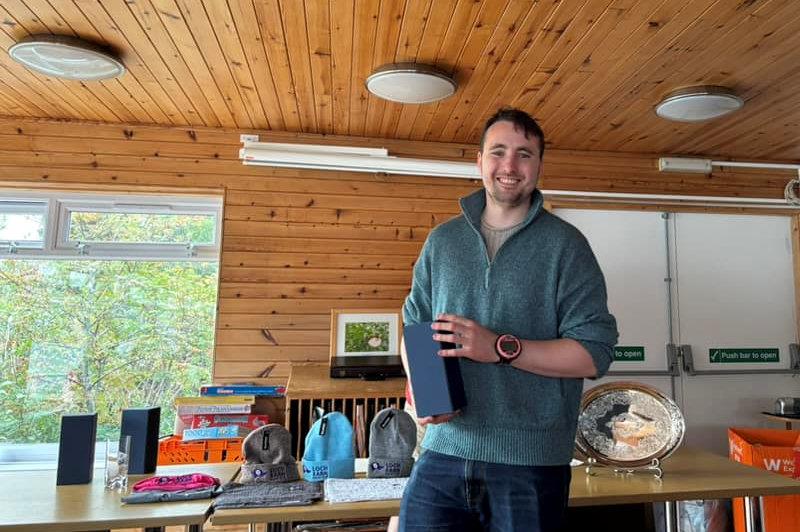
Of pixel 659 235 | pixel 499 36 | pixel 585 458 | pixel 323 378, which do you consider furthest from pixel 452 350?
pixel 659 235

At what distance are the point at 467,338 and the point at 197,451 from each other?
2.25 metres

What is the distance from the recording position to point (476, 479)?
3.40ft

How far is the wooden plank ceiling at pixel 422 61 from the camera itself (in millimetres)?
2068

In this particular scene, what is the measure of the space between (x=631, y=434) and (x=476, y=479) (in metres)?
1.08

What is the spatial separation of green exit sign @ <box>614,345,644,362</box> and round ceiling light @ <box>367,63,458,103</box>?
6.85ft

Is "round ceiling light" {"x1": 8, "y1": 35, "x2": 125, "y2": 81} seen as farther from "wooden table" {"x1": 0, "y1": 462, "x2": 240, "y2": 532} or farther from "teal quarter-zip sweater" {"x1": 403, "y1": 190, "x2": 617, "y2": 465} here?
"teal quarter-zip sweater" {"x1": 403, "y1": 190, "x2": 617, "y2": 465}

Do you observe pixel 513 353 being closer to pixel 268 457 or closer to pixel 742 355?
pixel 268 457

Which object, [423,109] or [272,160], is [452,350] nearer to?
[423,109]

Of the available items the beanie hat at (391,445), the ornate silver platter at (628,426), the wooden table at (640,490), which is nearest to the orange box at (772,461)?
the wooden table at (640,490)

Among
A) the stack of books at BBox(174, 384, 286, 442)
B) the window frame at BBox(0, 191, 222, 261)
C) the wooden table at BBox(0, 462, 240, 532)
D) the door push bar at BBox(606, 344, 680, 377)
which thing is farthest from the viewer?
the door push bar at BBox(606, 344, 680, 377)

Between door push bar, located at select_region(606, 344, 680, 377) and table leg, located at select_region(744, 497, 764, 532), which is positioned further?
door push bar, located at select_region(606, 344, 680, 377)

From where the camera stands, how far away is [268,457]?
1764 millimetres

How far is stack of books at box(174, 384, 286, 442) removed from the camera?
2.86 metres

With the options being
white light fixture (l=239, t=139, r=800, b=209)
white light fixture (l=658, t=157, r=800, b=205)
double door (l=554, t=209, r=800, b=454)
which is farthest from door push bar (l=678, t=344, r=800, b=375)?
white light fixture (l=239, t=139, r=800, b=209)
